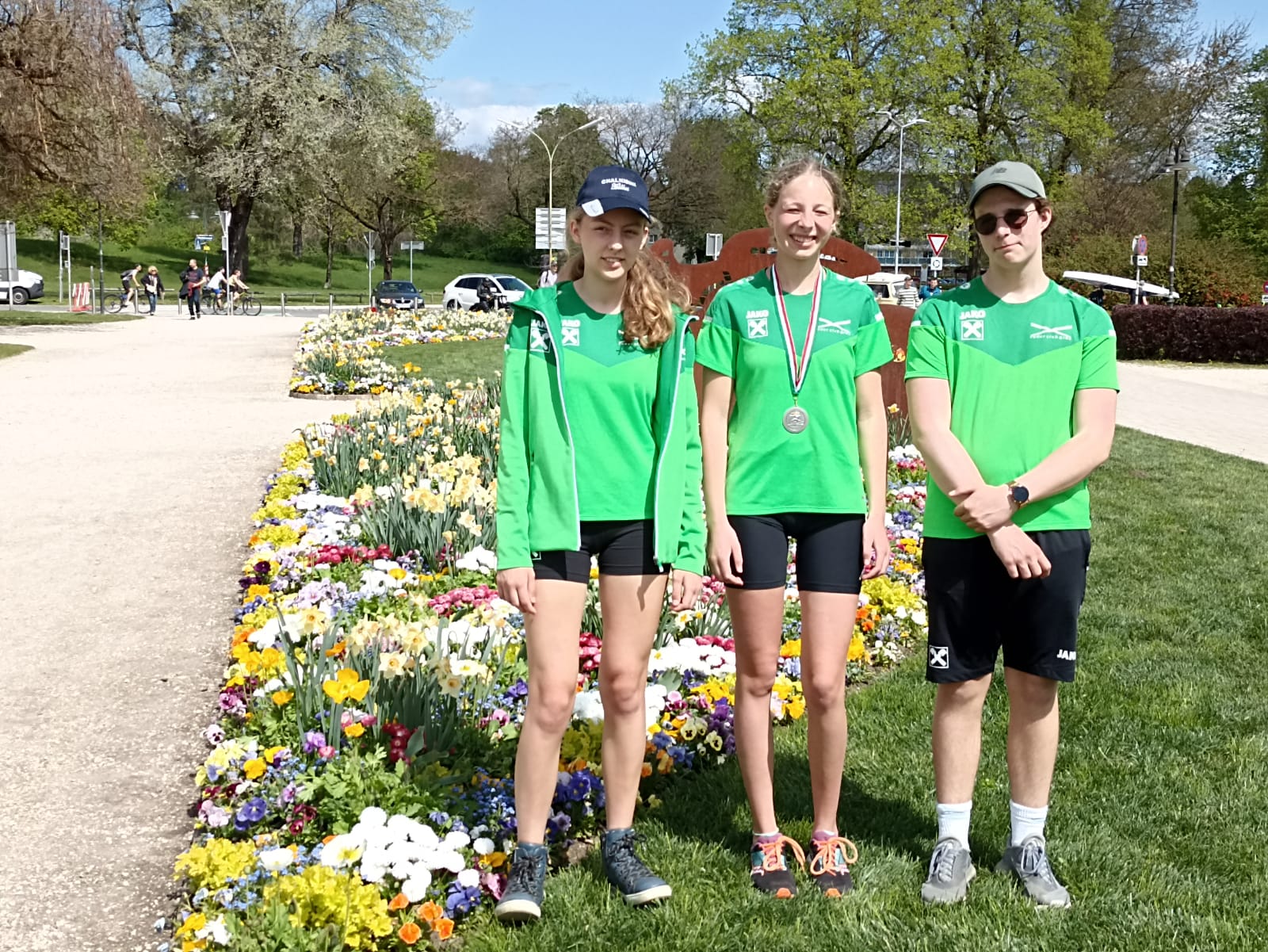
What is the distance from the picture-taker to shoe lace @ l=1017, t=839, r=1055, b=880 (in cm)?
313

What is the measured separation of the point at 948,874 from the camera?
3.12 m

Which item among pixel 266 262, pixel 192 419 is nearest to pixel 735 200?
pixel 266 262

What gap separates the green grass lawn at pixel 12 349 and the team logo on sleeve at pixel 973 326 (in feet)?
65.1

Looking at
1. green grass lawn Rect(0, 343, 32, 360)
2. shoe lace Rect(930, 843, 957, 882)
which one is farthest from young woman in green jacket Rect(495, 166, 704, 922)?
green grass lawn Rect(0, 343, 32, 360)

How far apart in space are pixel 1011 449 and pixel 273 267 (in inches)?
2614

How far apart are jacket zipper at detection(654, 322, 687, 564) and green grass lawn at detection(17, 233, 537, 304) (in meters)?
47.8

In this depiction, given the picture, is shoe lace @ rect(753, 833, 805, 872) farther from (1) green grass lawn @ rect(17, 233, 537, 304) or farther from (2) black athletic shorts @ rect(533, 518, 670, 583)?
(1) green grass lawn @ rect(17, 233, 537, 304)

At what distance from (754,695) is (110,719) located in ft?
8.30

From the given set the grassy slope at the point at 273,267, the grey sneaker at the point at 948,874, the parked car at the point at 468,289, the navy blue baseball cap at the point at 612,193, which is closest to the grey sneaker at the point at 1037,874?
the grey sneaker at the point at 948,874

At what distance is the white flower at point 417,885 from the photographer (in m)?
3.00

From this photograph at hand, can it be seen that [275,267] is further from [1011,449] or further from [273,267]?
[1011,449]

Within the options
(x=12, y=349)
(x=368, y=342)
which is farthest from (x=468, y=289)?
(x=368, y=342)

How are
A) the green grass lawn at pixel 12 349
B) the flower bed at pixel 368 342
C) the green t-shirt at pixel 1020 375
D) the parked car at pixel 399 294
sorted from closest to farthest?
the green t-shirt at pixel 1020 375 → the flower bed at pixel 368 342 → the green grass lawn at pixel 12 349 → the parked car at pixel 399 294

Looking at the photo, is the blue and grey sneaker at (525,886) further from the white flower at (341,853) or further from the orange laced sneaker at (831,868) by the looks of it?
the orange laced sneaker at (831,868)
